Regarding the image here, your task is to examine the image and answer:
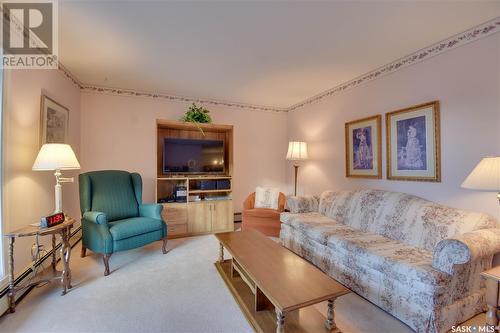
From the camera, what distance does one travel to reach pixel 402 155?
2645 mm

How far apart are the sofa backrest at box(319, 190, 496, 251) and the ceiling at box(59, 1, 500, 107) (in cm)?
158

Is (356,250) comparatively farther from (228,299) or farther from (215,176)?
(215,176)

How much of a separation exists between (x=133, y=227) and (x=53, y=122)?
1487 millimetres

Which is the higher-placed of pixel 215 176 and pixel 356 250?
pixel 215 176

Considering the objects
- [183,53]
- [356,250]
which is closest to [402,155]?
[356,250]

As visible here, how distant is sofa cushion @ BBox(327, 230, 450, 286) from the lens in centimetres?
158

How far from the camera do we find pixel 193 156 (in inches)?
157

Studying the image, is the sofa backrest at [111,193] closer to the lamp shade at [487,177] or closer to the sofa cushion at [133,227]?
the sofa cushion at [133,227]

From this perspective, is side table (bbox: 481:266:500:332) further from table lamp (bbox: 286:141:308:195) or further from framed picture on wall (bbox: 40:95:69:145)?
framed picture on wall (bbox: 40:95:69:145)

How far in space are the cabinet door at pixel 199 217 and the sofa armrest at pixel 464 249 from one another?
9.59 feet

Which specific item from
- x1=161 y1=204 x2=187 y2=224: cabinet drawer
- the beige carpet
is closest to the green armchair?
the beige carpet

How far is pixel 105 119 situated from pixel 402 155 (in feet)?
13.6

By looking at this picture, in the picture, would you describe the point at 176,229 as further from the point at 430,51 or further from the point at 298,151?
the point at 430,51

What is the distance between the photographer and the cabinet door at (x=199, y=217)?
12.1 feet
